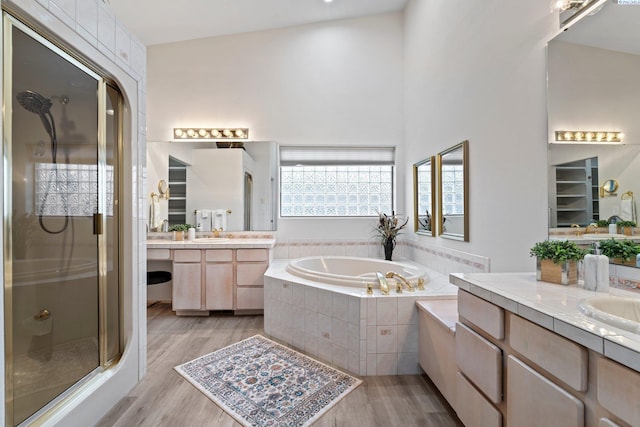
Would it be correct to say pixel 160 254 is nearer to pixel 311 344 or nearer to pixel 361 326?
pixel 311 344

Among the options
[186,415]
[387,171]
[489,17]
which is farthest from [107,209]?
[387,171]

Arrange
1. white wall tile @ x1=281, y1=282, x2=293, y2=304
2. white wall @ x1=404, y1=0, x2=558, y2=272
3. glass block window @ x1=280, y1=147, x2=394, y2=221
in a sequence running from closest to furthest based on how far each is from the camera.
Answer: white wall @ x1=404, y1=0, x2=558, y2=272
white wall tile @ x1=281, y1=282, x2=293, y2=304
glass block window @ x1=280, y1=147, x2=394, y2=221

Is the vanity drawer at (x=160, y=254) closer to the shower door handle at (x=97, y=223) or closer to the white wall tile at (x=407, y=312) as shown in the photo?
the shower door handle at (x=97, y=223)

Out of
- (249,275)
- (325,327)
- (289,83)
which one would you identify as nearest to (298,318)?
(325,327)

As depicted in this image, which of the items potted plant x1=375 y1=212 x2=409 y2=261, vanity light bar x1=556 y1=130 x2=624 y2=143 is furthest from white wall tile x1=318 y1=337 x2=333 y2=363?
vanity light bar x1=556 y1=130 x2=624 y2=143

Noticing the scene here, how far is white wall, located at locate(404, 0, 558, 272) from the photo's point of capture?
5.72 ft

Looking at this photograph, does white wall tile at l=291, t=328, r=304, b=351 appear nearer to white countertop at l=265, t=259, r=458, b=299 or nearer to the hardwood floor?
white countertop at l=265, t=259, r=458, b=299

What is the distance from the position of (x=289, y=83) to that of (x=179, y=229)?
2.33 m

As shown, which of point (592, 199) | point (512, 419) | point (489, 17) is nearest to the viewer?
point (512, 419)

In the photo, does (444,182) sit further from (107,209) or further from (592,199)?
(107,209)

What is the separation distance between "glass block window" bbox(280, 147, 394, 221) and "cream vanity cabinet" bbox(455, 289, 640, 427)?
2552 millimetres

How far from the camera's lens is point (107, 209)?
1862 millimetres

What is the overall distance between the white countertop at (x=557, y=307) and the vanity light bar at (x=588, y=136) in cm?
66

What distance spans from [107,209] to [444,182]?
2721mm
